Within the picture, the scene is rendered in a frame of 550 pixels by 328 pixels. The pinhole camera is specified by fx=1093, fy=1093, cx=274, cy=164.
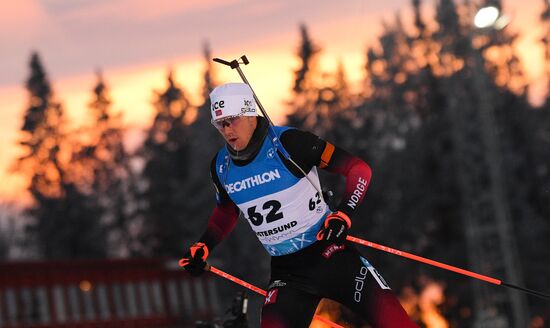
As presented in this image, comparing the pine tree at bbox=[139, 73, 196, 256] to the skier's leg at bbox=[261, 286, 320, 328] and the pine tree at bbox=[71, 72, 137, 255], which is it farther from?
the skier's leg at bbox=[261, 286, 320, 328]

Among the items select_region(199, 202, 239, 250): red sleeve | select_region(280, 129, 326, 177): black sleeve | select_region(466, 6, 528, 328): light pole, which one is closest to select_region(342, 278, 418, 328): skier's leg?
select_region(280, 129, 326, 177): black sleeve

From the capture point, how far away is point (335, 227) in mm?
7168

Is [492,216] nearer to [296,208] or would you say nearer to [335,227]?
[296,208]

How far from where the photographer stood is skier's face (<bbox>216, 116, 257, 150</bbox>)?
7.48 metres

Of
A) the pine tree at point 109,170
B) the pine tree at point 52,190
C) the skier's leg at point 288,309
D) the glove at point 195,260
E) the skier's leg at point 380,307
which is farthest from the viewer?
the pine tree at point 109,170

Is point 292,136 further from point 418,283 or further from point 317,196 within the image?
point 418,283

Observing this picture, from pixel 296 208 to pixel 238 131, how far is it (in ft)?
2.16

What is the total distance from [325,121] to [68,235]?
1731 cm

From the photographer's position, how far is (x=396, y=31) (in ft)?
292

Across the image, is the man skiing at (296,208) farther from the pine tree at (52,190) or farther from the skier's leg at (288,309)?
the pine tree at (52,190)

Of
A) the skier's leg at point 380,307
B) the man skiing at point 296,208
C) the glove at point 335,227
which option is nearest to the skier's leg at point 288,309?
the man skiing at point 296,208

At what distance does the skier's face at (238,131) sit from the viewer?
748 cm

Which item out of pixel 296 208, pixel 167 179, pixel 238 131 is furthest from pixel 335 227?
pixel 167 179

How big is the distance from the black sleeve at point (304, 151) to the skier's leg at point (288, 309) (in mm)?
824
